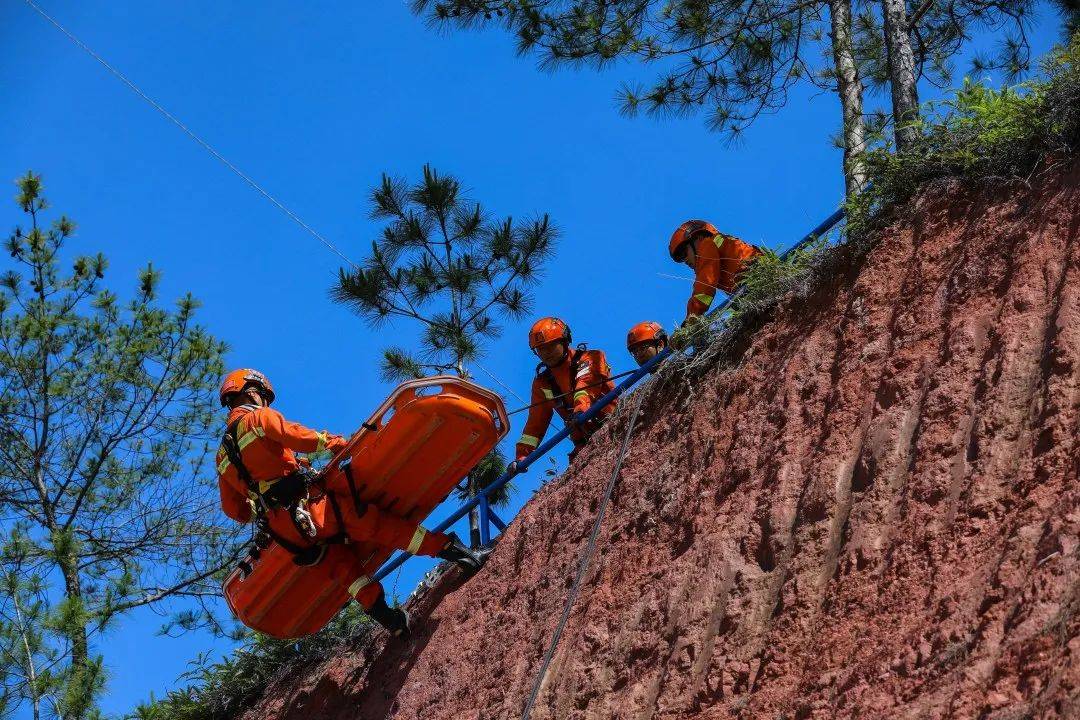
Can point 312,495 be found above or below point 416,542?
above

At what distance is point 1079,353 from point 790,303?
2.31 metres

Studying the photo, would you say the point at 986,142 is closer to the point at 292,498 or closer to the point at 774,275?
the point at 774,275

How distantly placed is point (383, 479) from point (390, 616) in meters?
1.04

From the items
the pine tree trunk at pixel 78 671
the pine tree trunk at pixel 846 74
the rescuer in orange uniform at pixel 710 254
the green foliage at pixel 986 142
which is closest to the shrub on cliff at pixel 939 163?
the green foliage at pixel 986 142

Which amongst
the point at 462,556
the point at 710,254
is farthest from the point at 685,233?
the point at 462,556

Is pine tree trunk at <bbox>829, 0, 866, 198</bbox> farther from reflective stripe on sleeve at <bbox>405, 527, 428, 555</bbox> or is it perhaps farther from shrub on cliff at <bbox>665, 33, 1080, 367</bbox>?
reflective stripe on sleeve at <bbox>405, 527, 428, 555</bbox>

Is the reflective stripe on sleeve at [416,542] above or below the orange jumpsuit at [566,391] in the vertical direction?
below

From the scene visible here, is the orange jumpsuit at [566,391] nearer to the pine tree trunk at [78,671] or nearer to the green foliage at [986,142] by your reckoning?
the green foliage at [986,142]

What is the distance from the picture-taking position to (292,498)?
29.2 ft

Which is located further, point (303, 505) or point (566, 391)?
point (566, 391)

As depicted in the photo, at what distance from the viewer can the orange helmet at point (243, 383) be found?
31.6 ft

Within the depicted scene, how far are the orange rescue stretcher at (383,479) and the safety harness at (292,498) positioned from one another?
3.1 inches

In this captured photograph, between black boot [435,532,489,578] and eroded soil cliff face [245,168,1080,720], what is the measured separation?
1.97 feet

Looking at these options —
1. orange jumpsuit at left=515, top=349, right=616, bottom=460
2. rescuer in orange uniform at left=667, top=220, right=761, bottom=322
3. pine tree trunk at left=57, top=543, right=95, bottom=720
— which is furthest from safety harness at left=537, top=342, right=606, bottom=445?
pine tree trunk at left=57, top=543, right=95, bottom=720
